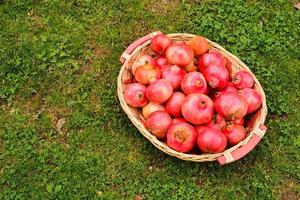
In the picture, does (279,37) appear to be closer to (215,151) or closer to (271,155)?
(271,155)

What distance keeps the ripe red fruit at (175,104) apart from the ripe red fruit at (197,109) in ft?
0.33

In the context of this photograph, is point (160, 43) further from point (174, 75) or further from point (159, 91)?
point (159, 91)

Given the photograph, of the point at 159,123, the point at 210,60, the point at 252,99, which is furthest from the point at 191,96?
the point at 252,99

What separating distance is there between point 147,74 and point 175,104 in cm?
36

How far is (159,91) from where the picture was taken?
12.9ft

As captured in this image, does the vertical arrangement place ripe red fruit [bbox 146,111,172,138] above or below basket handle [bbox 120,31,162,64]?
below

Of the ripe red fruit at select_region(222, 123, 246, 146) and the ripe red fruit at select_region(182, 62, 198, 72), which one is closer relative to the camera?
the ripe red fruit at select_region(222, 123, 246, 146)

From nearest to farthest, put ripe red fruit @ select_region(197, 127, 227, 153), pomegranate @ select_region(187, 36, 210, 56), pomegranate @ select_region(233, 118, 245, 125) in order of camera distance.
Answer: ripe red fruit @ select_region(197, 127, 227, 153), pomegranate @ select_region(233, 118, 245, 125), pomegranate @ select_region(187, 36, 210, 56)

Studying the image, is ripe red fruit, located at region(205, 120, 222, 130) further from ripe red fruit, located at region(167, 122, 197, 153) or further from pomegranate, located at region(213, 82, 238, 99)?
pomegranate, located at region(213, 82, 238, 99)

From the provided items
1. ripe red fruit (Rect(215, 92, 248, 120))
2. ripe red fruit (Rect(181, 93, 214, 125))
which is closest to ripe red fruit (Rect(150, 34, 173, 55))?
ripe red fruit (Rect(181, 93, 214, 125))

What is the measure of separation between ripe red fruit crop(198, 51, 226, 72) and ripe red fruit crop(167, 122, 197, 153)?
1.98 ft

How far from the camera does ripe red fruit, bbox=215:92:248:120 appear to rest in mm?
3824

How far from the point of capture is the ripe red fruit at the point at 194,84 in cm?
393

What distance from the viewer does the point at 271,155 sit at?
13.9 feet
